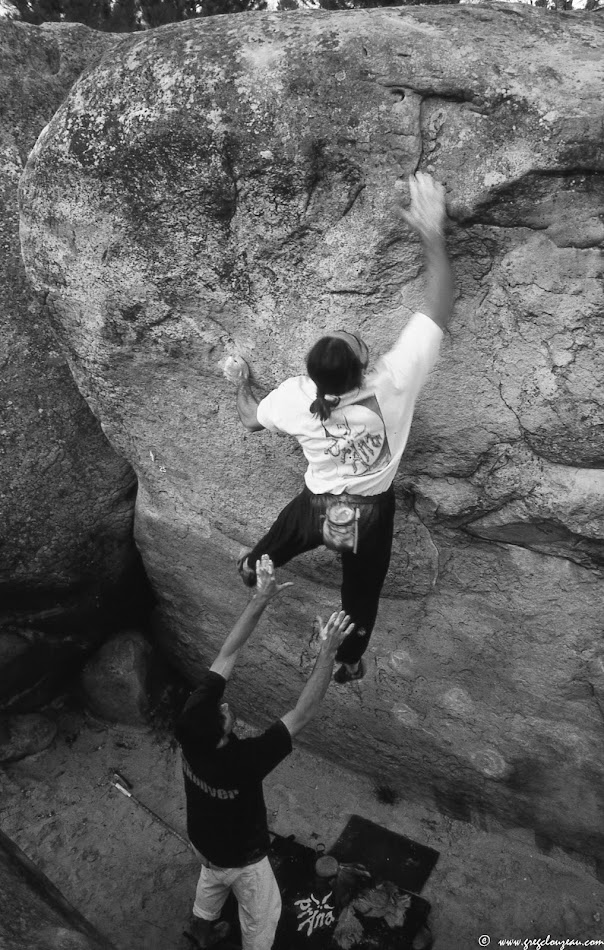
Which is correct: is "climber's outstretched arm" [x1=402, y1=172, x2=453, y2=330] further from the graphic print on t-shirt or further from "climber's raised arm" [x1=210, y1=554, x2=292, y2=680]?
"climber's raised arm" [x1=210, y1=554, x2=292, y2=680]

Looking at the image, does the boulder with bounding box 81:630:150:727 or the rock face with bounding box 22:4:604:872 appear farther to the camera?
the boulder with bounding box 81:630:150:727

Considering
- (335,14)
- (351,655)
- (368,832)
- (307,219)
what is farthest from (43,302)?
(368,832)

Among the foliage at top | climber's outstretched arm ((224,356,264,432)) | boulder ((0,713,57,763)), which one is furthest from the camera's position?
the foliage at top

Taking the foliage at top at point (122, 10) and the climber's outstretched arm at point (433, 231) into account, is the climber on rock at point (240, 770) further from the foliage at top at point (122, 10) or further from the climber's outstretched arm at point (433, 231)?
the foliage at top at point (122, 10)

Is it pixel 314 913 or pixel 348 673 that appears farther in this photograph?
pixel 314 913

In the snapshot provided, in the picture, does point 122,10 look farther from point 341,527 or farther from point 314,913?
point 314,913

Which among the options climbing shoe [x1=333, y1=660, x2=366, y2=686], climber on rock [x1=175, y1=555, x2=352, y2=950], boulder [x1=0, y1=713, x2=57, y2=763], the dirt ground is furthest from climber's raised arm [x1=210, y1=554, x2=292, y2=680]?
boulder [x1=0, y1=713, x2=57, y2=763]

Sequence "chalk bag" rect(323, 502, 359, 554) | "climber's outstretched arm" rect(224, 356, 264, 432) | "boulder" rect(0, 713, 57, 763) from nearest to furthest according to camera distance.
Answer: "chalk bag" rect(323, 502, 359, 554) → "climber's outstretched arm" rect(224, 356, 264, 432) → "boulder" rect(0, 713, 57, 763)

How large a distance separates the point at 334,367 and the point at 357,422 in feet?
0.65

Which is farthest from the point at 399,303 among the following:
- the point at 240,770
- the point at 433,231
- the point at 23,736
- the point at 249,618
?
the point at 23,736

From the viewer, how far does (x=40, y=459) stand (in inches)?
141

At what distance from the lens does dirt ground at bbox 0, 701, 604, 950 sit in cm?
335

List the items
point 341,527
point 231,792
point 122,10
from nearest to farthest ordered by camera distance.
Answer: point 341,527
point 231,792
point 122,10

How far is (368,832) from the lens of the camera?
146 inches
